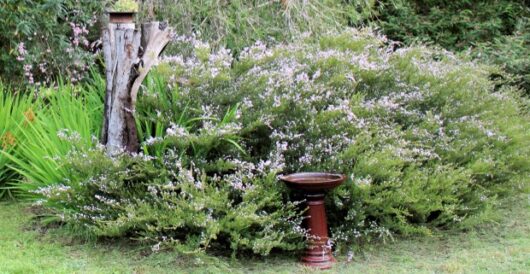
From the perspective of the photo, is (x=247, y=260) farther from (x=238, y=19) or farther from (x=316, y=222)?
(x=238, y=19)

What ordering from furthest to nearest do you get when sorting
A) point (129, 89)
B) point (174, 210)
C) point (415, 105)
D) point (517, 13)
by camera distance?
point (517, 13) < point (415, 105) < point (129, 89) < point (174, 210)

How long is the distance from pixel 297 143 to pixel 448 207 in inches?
51.1

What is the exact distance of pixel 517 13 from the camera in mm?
12898

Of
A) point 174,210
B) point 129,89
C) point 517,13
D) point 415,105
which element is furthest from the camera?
point 517,13

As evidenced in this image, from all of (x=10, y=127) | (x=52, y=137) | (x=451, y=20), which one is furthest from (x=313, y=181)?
(x=451, y=20)

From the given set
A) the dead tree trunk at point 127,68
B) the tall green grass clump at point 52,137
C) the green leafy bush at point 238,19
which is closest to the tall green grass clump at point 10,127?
the tall green grass clump at point 52,137

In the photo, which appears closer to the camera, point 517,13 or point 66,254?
point 66,254

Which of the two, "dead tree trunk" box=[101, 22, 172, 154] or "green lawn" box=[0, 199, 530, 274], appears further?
"dead tree trunk" box=[101, 22, 172, 154]

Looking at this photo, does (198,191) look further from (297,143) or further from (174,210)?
(297,143)

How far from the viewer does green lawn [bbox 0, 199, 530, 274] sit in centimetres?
499

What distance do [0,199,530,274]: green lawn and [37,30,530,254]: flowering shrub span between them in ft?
0.49

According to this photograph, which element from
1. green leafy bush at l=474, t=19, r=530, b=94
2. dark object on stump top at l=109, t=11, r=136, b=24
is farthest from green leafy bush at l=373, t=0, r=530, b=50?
dark object on stump top at l=109, t=11, r=136, b=24

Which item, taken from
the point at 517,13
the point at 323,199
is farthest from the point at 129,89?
the point at 517,13

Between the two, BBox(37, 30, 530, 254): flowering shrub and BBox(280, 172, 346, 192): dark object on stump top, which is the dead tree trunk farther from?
BBox(280, 172, 346, 192): dark object on stump top
